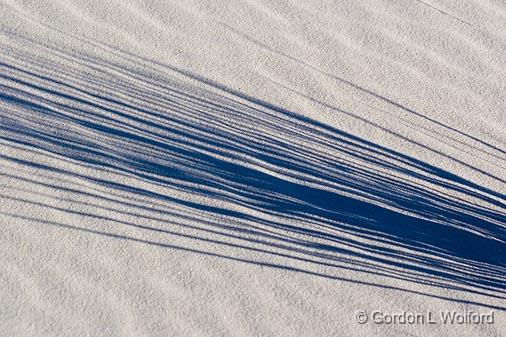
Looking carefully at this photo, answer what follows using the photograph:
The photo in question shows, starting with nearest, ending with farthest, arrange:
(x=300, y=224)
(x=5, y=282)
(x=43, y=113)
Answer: (x=5, y=282)
(x=300, y=224)
(x=43, y=113)

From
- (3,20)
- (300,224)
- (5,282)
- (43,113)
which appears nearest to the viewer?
(5,282)

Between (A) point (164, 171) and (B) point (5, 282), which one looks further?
(A) point (164, 171)

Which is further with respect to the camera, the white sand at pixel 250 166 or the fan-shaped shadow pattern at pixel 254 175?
the fan-shaped shadow pattern at pixel 254 175

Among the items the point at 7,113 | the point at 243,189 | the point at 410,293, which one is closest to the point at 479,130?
the point at 410,293

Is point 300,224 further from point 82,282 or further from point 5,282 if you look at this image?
point 5,282
